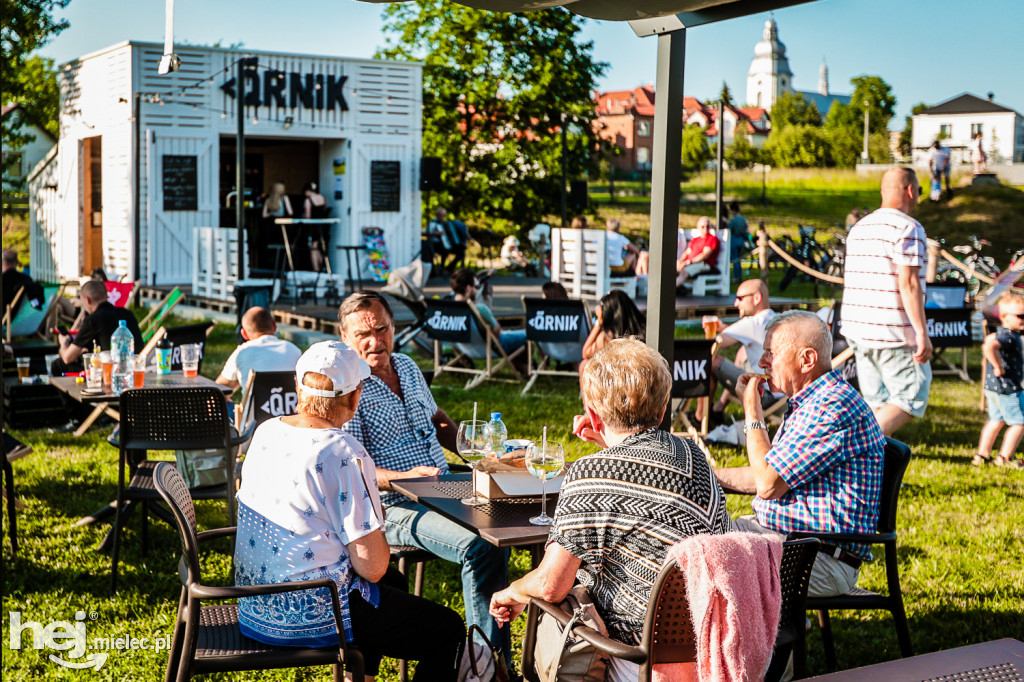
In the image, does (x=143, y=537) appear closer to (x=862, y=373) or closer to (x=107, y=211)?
(x=862, y=373)

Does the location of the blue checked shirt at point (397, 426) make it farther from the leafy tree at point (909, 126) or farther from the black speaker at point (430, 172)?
the leafy tree at point (909, 126)

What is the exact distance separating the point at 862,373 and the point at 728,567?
392 cm

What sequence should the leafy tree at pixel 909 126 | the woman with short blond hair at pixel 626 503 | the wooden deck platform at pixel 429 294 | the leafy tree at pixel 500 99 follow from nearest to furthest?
the woman with short blond hair at pixel 626 503
the wooden deck platform at pixel 429 294
the leafy tree at pixel 500 99
the leafy tree at pixel 909 126

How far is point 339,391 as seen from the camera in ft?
9.48

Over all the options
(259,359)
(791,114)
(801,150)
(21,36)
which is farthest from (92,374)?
(791,114)

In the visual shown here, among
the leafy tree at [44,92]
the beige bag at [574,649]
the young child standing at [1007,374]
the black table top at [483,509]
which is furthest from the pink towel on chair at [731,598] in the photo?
the leafy tree at [44,92]

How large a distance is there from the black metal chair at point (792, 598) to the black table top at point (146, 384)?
3.26m

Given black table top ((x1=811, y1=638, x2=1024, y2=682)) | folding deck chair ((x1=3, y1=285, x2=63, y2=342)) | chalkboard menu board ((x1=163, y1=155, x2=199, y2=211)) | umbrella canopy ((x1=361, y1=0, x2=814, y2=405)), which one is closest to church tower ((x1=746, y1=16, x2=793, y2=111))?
chalkboard menu board ((x1=163, y1=155, x2=199, y2=211))

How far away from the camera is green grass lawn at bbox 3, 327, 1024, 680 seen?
406 centimetres

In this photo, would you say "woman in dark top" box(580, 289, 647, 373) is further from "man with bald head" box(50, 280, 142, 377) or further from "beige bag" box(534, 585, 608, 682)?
"beige bag" box(534, 585, 608, 682)

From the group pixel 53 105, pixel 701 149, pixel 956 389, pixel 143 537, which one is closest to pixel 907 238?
pixel 143 537

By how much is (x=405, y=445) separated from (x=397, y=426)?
0.08 meters

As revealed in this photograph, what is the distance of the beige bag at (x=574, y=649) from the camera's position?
8.27 ft

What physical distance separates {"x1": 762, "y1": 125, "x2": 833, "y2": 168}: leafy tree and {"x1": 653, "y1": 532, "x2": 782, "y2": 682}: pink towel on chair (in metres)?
58.7
